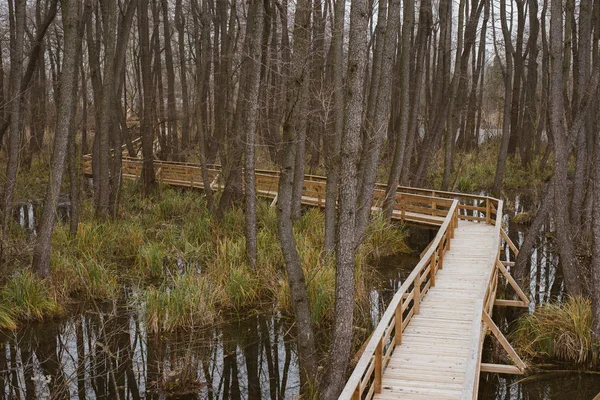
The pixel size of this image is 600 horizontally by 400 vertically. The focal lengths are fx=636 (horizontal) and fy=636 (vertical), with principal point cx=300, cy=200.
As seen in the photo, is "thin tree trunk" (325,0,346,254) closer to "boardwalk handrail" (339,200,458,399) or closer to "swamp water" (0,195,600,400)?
"swamp water" (0,195,600,400)

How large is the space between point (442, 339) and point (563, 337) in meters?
2.16

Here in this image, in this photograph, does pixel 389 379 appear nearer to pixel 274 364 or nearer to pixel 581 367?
pixel 274 364

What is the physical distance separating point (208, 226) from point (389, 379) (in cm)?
909

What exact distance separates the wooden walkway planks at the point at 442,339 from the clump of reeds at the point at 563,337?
0.99 metres

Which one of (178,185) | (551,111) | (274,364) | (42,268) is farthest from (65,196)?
(551,111)

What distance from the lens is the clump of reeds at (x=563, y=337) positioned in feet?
30.0

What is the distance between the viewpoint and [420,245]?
56.2ft

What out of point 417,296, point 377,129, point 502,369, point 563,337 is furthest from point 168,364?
point 563,337

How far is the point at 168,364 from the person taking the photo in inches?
356

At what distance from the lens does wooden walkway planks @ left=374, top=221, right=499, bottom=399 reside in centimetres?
713

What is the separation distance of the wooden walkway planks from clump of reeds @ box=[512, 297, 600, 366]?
992 millimetres

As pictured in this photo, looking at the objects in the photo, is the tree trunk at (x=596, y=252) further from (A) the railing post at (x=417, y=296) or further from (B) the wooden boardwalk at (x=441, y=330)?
(A) the railing post at (x=417, y=296)

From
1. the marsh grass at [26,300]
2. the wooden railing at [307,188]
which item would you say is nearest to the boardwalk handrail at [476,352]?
the wooden railing at [307,188]

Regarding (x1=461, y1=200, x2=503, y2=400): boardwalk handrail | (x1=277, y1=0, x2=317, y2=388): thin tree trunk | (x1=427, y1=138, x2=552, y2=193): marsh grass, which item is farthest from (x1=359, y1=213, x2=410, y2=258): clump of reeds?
(x1=427, y1=138, x2=552, y2=193): marsh grass
